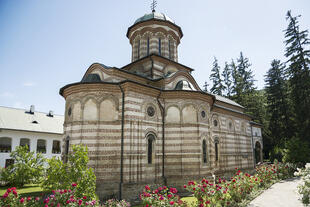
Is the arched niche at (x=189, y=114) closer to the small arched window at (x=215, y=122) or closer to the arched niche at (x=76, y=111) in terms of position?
the small arched window at (x=215, y=122)

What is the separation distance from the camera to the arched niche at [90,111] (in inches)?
369

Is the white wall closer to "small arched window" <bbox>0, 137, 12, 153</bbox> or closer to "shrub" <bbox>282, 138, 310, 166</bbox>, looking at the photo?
"small arched window" <bbox>0, 137, 12, 153</bbox>

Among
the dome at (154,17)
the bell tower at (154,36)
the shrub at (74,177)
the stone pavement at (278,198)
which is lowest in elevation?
the stone pavement at (278,198)

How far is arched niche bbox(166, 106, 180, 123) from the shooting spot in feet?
35.7

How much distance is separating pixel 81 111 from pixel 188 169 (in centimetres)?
618

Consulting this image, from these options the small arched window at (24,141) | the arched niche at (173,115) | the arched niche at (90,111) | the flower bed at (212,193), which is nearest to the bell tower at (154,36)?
the arched niche at (173,115)

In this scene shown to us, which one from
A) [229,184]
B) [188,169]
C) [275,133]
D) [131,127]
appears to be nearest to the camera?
[229,184]

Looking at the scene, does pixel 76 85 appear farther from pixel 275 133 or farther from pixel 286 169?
pixel 275 133

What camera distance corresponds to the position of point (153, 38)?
563 inches

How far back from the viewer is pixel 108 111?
9.52 meters

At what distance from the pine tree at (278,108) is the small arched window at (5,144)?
28.5 metres

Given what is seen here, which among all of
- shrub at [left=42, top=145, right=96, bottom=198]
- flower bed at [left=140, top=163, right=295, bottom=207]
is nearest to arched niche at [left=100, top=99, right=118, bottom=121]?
shrub at [left=42, top=145, right=96, bottom=198]

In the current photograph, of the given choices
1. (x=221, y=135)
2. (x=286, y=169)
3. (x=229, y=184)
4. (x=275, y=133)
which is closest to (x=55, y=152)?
(x=221, y=135)

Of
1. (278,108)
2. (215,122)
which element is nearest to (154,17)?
(215,122)
